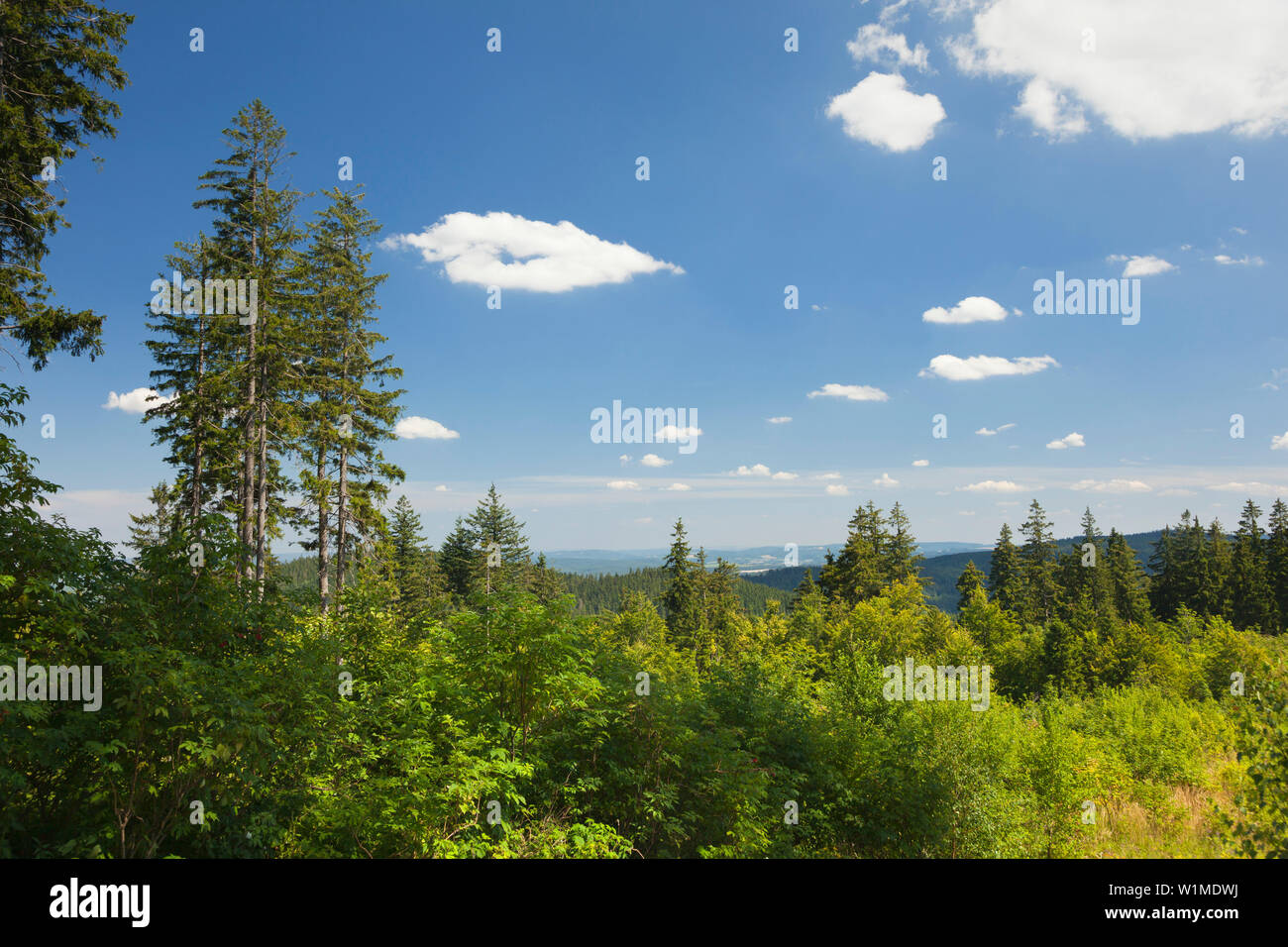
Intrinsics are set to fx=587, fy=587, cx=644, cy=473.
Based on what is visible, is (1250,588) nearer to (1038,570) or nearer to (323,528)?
(1038,570)

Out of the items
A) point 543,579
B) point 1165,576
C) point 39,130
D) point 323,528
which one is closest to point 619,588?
point 543,579

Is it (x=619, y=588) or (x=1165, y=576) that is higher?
(x=1165, y=576)

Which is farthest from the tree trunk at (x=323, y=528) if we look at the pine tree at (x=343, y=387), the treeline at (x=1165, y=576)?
the treeline at (x=1165, y=576)

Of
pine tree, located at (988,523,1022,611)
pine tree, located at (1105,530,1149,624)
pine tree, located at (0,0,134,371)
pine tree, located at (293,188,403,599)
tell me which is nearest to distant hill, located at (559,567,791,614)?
pine tree, located at (988,523,1022,611)

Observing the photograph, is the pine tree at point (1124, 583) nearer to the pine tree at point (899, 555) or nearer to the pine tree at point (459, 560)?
the pine tree at point (899, 555)

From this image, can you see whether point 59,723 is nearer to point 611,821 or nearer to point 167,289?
point 611,821

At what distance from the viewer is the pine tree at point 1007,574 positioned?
5762 cm

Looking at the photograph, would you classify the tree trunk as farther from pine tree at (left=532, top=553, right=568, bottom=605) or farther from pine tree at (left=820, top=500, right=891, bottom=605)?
pine tree at (left=820, top=500, right=891, bottom=605)

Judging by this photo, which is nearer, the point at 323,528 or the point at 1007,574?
the point at 323,528

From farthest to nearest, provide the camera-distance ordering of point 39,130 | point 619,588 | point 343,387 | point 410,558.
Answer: point 619,588
point 410,558
point 343,387
point 39,130

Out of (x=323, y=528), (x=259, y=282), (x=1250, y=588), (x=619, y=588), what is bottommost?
(x=619, y=588)

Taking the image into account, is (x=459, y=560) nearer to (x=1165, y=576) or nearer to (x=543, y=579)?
(x=543, y=579)

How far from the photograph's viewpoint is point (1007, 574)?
197 feet

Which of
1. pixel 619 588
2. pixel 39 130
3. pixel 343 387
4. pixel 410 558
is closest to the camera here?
pixel 39 130
